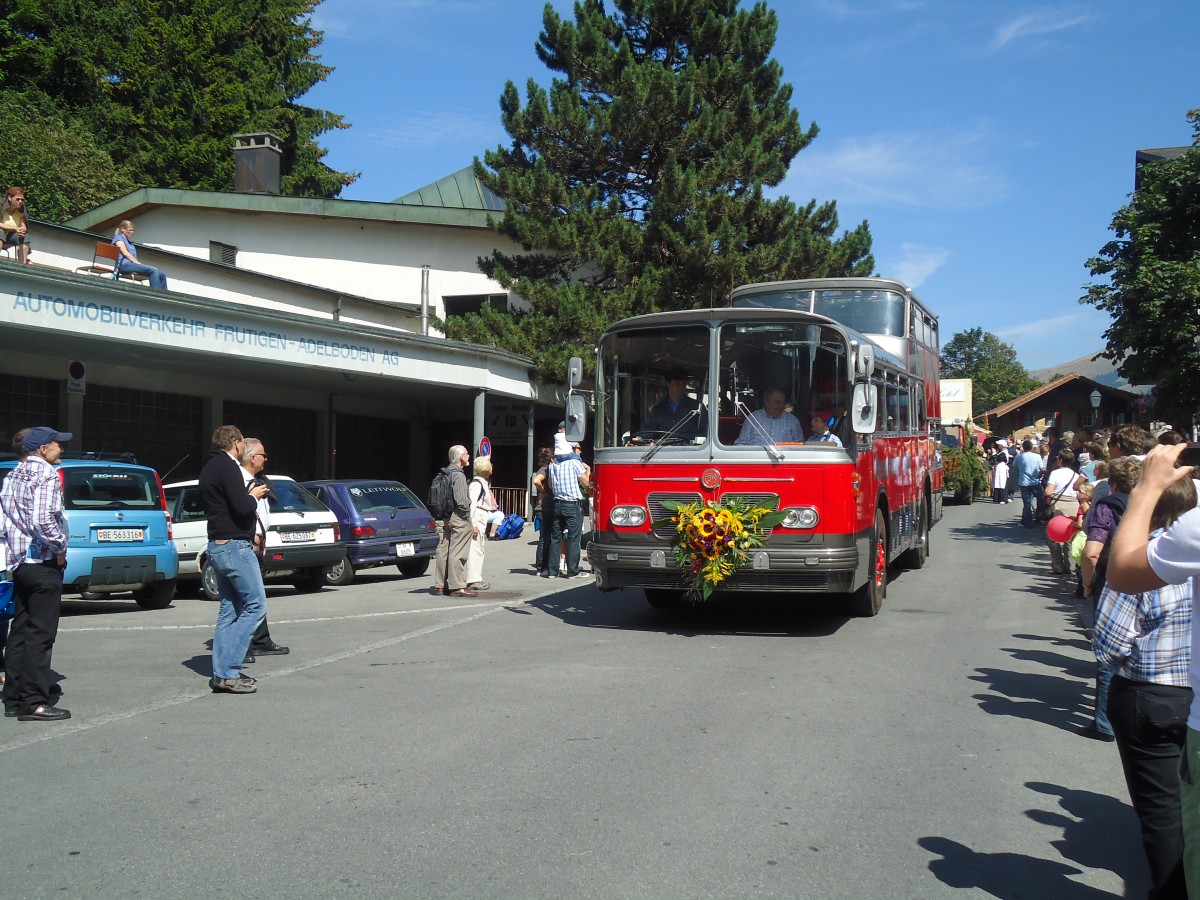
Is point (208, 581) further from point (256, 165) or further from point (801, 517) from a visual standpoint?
point (256, 165)

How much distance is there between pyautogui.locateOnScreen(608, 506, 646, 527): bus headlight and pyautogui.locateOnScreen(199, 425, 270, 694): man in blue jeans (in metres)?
3.75

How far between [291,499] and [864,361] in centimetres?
865

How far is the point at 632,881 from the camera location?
4.46 metres

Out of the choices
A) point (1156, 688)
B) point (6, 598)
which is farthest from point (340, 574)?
point (1156, 688)

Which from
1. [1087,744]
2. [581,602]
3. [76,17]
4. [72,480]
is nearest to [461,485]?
[581,602]

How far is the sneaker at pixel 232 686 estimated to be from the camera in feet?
26.7

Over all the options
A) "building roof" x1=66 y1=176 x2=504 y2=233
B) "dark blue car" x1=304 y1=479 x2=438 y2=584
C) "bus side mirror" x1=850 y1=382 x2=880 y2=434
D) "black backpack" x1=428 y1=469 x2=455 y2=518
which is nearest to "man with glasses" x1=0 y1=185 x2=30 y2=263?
"dark blue car" x1=304 y1=479 x2=438 y2=584

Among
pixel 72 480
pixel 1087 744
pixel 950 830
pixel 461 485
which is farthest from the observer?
pixel 461 485

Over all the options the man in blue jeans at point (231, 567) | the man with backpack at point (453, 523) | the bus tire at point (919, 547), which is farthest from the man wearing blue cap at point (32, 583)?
the bus tire at point (919, 547)

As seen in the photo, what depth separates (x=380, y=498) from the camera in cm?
1750

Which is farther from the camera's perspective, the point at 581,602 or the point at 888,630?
the point at 581,602

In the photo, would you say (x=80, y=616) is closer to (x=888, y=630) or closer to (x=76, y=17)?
(x=888, y=630)

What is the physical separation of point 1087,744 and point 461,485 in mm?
8596

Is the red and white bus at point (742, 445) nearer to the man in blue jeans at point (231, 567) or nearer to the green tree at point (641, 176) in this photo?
the man in blue jeans at point (231, 567)
